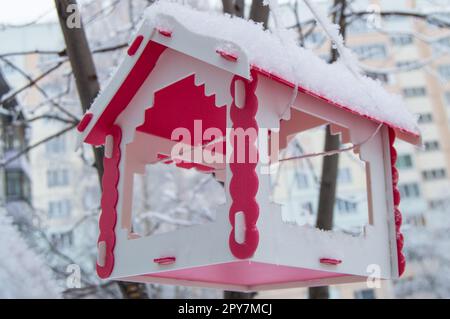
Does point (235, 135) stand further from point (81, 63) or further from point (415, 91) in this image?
point (415, 91)

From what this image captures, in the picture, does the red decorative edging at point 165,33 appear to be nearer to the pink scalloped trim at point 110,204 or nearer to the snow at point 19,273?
the pink scalloped trim at point 110,204

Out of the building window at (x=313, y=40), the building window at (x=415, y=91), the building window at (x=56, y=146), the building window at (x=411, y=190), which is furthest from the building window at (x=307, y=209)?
the building window at (x=415, y=91)

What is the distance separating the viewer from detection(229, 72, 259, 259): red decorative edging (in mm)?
1210

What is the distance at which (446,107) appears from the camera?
1334 cm

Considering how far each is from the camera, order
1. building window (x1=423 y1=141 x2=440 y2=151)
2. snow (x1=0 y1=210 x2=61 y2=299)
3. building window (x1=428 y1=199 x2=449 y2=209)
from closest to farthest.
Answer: snow (x1=0 y1=210 x2=61 y2=299) → building window (x1=428 y1=199 x2=449 y2=209) → building window (x1=423 y1=141 x2=440 y2=151)

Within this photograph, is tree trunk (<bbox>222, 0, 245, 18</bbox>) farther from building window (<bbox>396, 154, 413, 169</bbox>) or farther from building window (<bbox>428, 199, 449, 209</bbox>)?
building window (<bbox>396, 154, 413, 169</bbox>)

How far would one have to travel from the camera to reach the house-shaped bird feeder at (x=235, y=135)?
128cm

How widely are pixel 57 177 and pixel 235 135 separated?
7480 millimetres

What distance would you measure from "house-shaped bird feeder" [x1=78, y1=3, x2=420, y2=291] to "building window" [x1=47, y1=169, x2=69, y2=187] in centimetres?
663

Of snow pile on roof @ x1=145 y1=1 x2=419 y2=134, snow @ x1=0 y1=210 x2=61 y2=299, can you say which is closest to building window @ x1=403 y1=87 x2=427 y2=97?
snow @ x1=0 y1=210 x2=61 y2=299

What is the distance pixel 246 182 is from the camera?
1261mm

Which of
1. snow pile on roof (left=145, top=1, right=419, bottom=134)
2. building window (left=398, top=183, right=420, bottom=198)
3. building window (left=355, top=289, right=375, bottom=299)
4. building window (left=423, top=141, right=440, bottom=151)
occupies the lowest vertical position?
building window (left=355, top=289, right=375, bottom=299)

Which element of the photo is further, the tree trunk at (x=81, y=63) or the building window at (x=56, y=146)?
the building window at (x=56, y=146)
